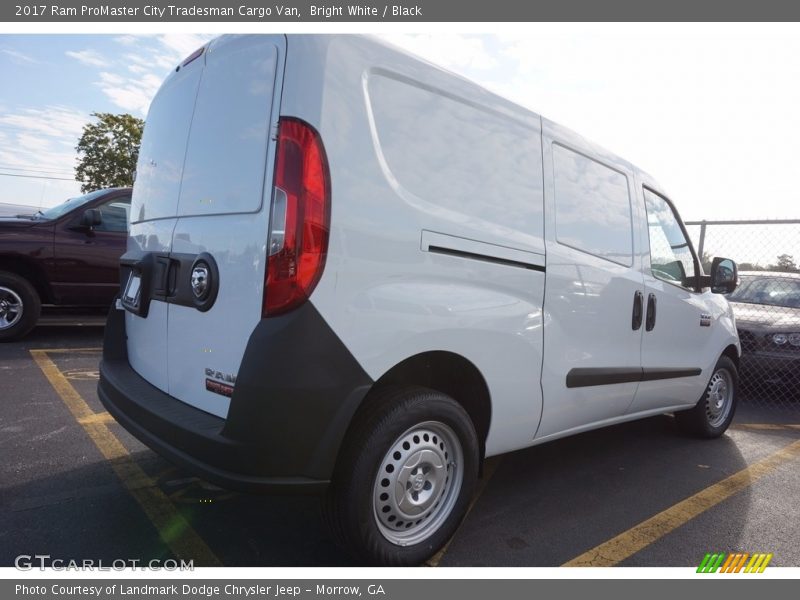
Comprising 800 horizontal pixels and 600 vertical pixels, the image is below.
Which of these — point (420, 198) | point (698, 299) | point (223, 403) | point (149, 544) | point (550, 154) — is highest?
point (550, 154)

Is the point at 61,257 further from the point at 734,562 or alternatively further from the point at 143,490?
the point at 734,562

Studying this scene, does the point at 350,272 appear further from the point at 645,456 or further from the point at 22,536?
the point at 645,456

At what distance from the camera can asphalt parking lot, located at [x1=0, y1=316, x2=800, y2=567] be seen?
229 cm


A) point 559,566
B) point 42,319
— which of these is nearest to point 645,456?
point 559,566

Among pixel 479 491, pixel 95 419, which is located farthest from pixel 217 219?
pixel 95 419

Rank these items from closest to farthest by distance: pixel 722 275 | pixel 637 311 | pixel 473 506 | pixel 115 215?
pixel 473 506
pixel 637 311
pixel 722 275
pixel 115 215

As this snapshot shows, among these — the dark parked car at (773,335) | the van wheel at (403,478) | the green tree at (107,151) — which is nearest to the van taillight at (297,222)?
the van wheel at (403,478)

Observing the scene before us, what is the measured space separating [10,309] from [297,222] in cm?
583

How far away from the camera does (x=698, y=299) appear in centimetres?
394

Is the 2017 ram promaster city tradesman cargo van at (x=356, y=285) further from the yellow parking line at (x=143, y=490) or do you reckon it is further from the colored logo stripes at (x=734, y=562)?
the colored logo stripes at (x=734, y=562)

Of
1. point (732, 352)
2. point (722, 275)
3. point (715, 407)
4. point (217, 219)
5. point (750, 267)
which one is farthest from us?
point (750, 267)

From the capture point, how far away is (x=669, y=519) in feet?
9.29

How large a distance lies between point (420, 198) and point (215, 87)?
100cm

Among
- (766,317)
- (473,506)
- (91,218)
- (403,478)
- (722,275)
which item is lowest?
(473,506)
